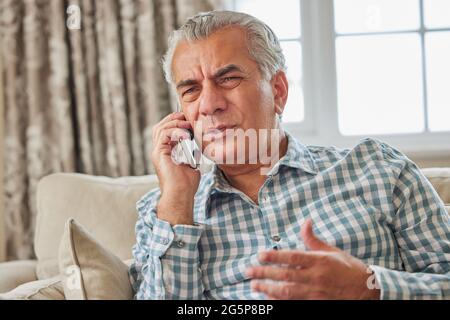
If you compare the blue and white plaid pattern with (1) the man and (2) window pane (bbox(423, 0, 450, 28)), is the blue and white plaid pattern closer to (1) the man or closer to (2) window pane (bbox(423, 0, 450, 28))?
(1) the man

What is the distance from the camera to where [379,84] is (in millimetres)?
2344

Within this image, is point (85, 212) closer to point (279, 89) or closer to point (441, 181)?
point (279, 89)

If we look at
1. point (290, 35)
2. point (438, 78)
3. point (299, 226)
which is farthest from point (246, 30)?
point (438, 78)

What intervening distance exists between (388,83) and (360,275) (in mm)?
1397

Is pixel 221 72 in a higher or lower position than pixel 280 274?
higher

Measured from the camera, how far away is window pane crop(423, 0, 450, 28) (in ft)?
7.59

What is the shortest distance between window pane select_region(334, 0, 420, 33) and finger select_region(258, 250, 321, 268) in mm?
1495

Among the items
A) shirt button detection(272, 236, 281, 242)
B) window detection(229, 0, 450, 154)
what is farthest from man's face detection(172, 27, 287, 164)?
window detection(229, 0, 450, 154)

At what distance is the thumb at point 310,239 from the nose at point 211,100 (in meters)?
0.44

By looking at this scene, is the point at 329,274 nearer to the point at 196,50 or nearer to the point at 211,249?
the point at 211,249

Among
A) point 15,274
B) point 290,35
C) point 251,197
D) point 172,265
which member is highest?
point 290,35

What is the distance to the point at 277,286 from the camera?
1.01 meters

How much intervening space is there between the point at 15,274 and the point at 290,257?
3.49ft

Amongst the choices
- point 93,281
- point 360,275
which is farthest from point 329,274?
point 93,281
